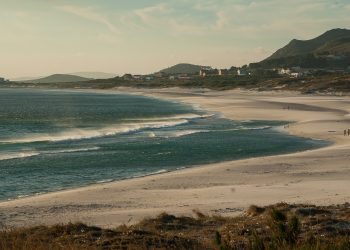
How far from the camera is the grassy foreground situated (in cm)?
1097

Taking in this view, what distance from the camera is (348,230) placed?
13.2m

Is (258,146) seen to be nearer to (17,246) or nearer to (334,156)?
(334,156)

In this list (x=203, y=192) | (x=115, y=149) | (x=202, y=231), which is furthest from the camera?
(x=115, y=149)

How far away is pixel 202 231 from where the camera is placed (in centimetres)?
1398

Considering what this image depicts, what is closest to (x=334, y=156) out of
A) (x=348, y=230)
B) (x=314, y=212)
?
(x=314, y=212)

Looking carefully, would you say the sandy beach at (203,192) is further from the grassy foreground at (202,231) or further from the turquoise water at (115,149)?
the turquoise water at (115,149)

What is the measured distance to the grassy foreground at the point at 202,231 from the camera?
1097 centimetres

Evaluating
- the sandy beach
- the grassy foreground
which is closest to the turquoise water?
the sandy beach

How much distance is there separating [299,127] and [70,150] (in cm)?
2536

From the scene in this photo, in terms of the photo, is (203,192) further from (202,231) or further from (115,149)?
(115,149)

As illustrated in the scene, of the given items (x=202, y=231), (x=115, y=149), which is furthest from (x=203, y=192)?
(x=115, y=149)

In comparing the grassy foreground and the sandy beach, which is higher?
the grassy foreground

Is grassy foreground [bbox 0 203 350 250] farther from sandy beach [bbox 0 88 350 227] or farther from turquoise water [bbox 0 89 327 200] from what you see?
turquoise water [bbox 0 89 327 200]

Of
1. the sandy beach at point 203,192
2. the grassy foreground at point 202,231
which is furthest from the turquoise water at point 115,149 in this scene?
the grassy foreground at point 202,231
